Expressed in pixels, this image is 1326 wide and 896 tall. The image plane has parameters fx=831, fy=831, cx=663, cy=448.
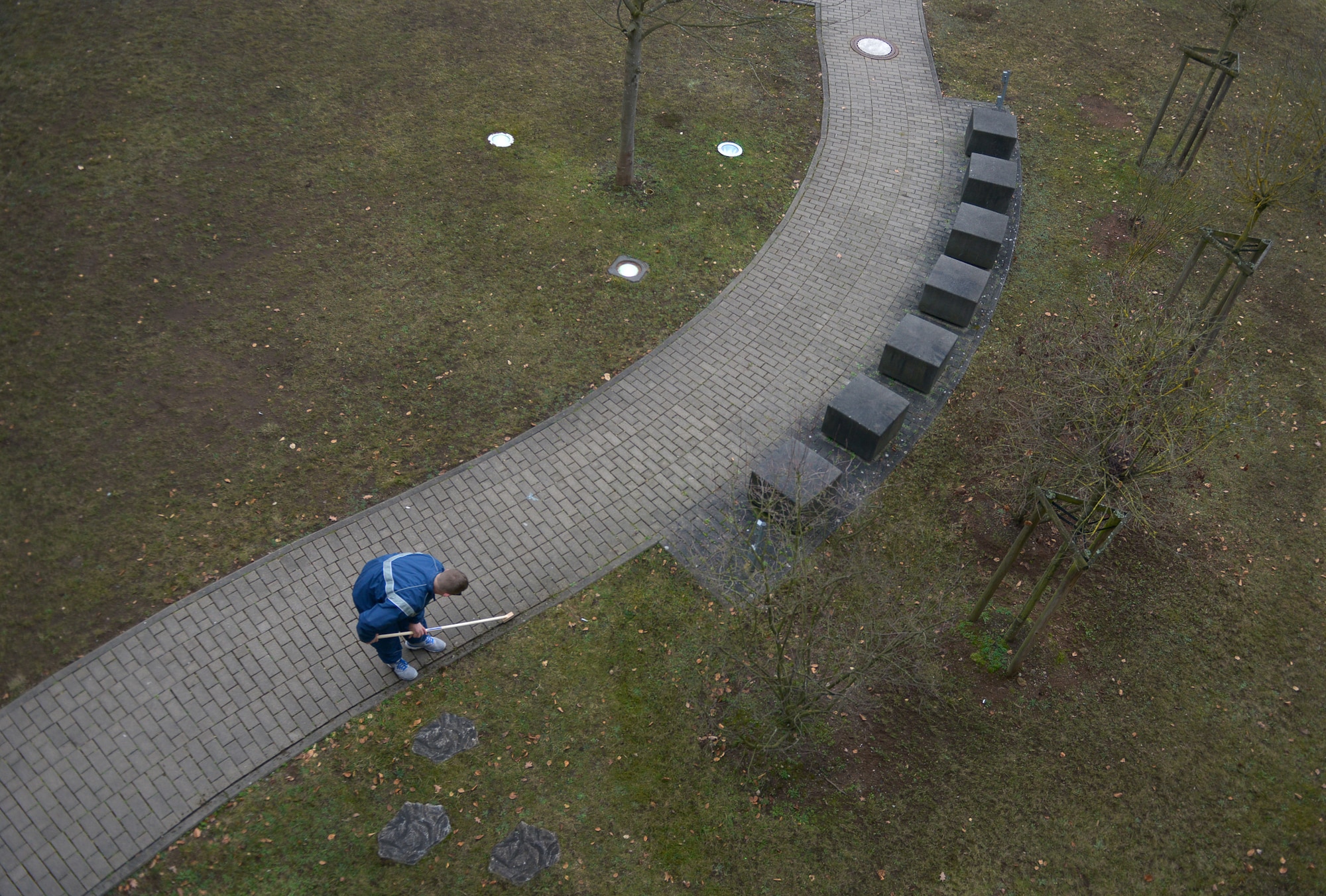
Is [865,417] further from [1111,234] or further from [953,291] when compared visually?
[1111,234]

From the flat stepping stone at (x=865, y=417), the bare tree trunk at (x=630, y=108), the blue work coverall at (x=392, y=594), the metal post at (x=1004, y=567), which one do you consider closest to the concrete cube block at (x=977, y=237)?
the flat stepping stone at (x=865, y=417)

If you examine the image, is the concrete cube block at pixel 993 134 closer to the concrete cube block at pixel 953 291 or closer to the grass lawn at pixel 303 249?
the grass lawn at pixel 303 249

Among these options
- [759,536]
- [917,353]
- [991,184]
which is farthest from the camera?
[991,184]

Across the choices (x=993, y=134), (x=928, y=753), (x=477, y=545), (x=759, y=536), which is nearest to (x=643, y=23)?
(x=993, y=134)

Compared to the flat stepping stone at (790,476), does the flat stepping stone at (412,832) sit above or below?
below

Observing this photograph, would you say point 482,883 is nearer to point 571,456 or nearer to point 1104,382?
point 571,456

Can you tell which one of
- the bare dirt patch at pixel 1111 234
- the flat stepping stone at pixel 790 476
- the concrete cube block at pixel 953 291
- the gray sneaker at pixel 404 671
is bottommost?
the gray sneaker at pixel 404 671
